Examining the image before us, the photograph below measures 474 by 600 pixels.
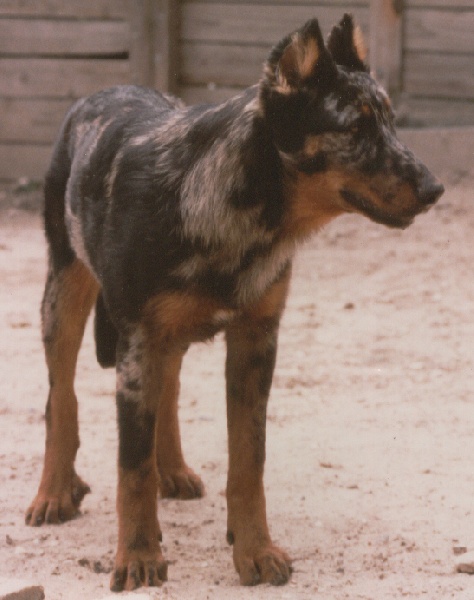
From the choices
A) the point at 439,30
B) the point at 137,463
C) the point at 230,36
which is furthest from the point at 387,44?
the point at 137,463

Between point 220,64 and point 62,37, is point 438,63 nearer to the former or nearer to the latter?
point 220,64

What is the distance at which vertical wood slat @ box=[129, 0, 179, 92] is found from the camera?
11.8 m

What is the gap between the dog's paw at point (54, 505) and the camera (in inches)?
187

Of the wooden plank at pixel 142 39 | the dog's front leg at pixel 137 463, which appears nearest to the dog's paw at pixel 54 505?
the dog's front leg at pixel 137 463

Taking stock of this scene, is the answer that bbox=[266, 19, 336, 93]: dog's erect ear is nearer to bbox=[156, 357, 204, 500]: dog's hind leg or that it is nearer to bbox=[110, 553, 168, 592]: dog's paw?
bbox=[156, 357, 204, 500]: dog's hind leg

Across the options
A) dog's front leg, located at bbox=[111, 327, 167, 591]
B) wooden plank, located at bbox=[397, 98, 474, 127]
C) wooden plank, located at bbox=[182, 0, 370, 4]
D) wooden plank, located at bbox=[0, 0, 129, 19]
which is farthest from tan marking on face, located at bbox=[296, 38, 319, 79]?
wooden plank, located at bbox=[0, 0, 129, 19]

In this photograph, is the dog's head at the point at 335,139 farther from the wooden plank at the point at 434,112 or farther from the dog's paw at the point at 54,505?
the wooden plank at the point at 434,112

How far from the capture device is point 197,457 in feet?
17.9

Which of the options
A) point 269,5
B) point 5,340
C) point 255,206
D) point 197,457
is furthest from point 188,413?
point 269,5

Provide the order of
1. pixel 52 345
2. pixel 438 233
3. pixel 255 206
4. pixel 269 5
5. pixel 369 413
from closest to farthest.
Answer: pixel 255 206, pixel 52 345, pixel 369 413, pixel 438 233, pixel 269 5

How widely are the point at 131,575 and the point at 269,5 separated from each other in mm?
8736

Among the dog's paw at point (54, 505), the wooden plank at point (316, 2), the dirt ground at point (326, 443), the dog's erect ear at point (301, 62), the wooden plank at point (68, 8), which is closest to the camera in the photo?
Answer: the dog's erect ear at point (301, 62)

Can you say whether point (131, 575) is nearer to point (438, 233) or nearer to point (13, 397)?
point (13, 397)

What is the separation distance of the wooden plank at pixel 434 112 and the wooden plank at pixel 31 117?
146 inches
